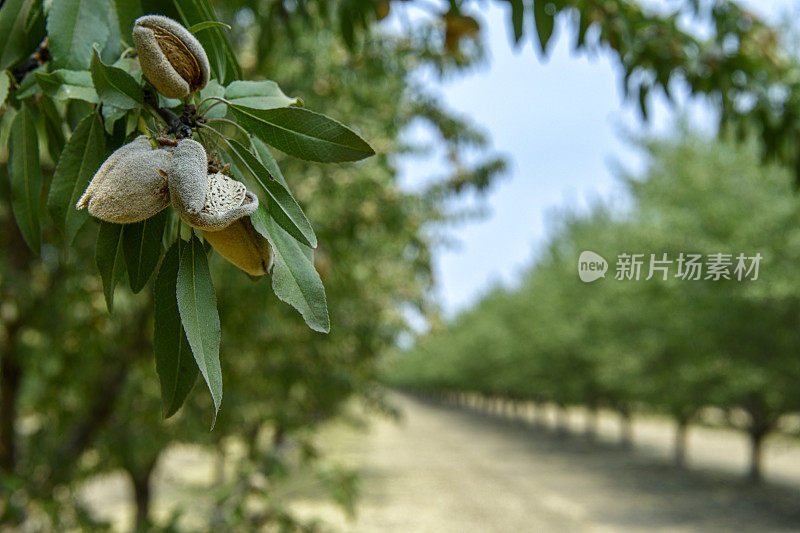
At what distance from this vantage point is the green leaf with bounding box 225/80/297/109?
0.82 metres

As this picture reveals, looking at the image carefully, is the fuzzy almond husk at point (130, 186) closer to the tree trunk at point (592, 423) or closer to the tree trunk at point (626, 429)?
the tree trunk at point (626, 429)

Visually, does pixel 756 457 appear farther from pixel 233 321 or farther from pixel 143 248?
pixel 143 248

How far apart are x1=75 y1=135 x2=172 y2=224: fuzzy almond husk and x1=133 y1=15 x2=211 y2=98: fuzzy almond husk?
10 centimetres

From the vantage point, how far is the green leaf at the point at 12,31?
0.97m

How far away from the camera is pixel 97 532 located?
11.9ft

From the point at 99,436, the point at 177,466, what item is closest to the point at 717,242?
the point at 99,436

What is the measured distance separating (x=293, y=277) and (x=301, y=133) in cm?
18

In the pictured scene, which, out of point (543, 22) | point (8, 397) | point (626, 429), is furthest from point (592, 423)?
point (543, 22)

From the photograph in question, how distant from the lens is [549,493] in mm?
15320

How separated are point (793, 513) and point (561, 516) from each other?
4253 mm

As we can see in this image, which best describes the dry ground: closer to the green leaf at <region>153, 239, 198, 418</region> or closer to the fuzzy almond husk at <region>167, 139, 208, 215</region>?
the green leaf at <region>153, 239, 198, 418</region>

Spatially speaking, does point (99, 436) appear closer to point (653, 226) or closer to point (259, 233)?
point (259, 233)

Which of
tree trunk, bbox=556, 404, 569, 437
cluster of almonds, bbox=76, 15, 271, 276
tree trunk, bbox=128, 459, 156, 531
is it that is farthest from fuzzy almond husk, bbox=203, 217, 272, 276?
tree trunk, bbox=556, 404, 569, 437

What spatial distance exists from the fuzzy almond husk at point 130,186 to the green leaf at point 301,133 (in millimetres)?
141
